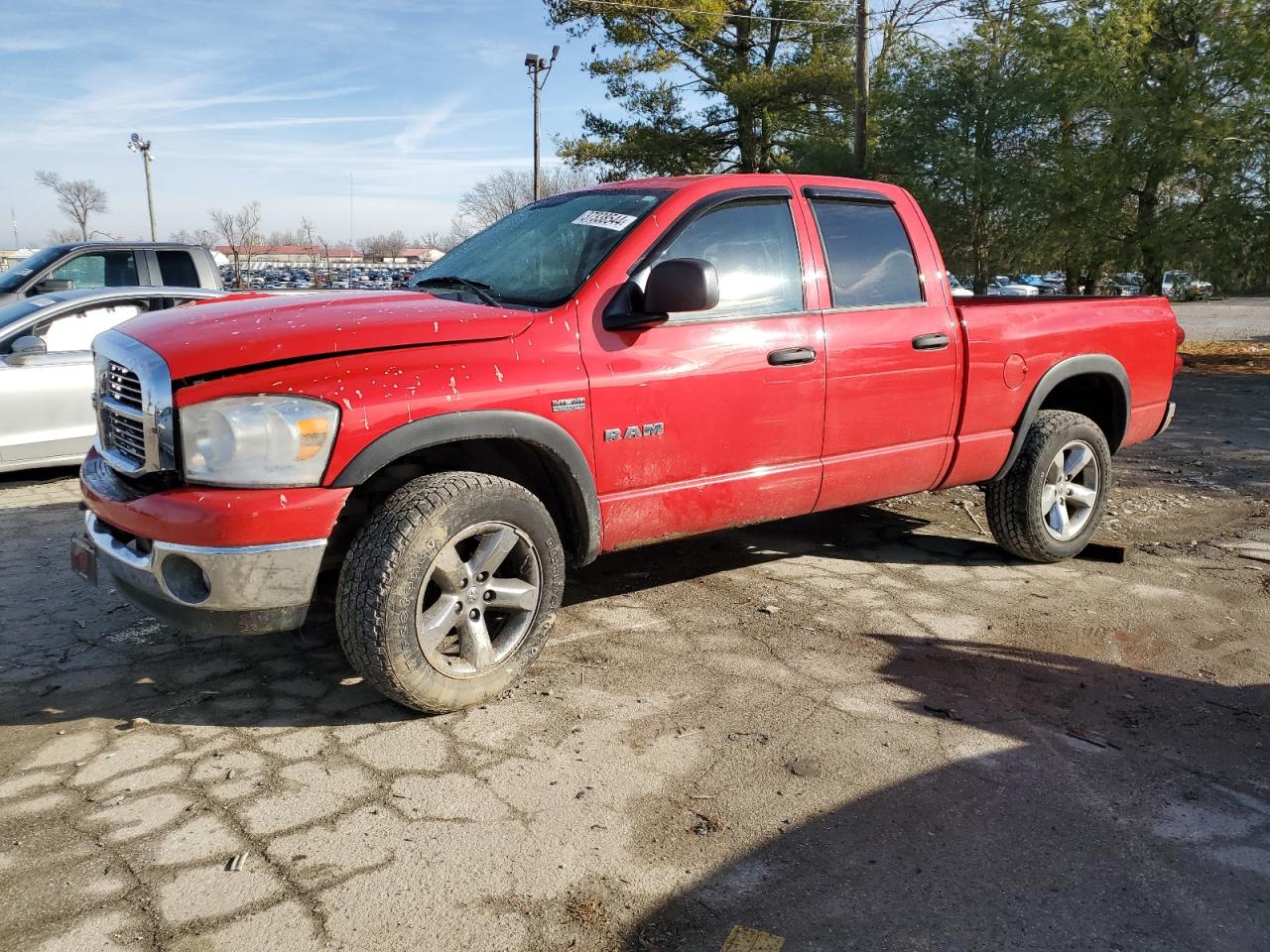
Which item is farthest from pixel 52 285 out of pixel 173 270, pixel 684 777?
pixel 684 777

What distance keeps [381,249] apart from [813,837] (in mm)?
106308

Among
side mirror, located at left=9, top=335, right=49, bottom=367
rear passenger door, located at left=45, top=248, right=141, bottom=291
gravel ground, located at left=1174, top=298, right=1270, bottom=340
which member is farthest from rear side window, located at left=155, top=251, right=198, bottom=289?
gravel ground, located at left=1174, top=298, right=1270, bottom=340

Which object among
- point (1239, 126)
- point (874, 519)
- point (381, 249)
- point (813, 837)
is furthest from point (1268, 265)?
point (381, 249)

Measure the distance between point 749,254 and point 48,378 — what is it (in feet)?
18.0

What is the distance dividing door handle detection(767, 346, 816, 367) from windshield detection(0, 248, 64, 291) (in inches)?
321

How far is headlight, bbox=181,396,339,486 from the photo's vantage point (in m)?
2.99

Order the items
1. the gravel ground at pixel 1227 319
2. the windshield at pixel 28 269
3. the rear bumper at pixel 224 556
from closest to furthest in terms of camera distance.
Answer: the rear bumper at pixel 224 556, the windshield at pixel 28 269, the gravel ground at pixel 1227 319

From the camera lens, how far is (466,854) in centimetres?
266

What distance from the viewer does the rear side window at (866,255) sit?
4.41 metres

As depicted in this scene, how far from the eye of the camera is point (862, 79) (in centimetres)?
1980

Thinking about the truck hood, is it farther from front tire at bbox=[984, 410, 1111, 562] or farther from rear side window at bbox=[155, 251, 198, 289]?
rear side window at bbox=[155, 251, 198, 289]

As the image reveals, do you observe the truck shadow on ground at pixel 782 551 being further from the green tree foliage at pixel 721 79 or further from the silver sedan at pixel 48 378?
the green tree foliage at pixel 721 79

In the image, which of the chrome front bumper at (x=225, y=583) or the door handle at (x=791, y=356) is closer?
the chrome front bumper at (x=225, y=583)

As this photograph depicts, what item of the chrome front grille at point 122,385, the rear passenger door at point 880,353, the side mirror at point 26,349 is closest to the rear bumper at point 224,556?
the chrome front grille at point 122,385
